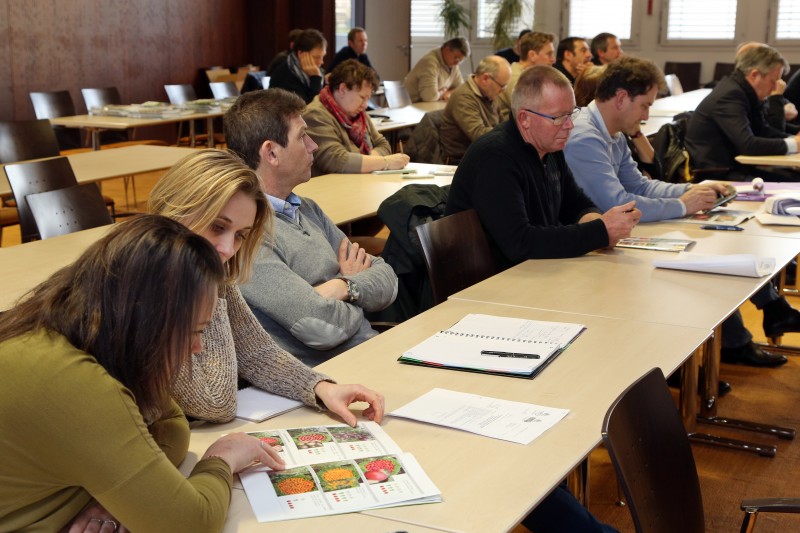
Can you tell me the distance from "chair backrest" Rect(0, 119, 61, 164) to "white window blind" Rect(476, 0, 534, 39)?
30.1 ft

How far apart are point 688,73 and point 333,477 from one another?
40.7ft

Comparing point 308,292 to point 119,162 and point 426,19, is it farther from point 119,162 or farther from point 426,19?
point 426,19

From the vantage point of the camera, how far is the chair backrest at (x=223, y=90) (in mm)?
9086

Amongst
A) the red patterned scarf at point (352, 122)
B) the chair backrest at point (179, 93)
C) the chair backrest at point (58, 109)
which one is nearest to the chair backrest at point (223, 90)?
the chair backrest at point (179, 93)

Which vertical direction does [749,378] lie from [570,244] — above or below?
below

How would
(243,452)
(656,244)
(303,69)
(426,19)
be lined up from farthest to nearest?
(426,19), (303,69), (656,244), (243,452)

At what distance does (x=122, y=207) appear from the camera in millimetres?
7848

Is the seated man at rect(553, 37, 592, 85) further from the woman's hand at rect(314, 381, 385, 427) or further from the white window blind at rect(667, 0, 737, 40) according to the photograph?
the woman's hand at rect(314, 381, 385, 427)

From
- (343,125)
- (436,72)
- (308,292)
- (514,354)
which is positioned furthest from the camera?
(436,72)

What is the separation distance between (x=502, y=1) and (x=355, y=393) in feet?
41.0

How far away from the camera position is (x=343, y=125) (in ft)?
17.7

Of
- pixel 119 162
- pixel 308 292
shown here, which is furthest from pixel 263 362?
pixel 119 162

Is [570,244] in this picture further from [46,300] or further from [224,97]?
[224,97]

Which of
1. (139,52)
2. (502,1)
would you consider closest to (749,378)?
(139,52)
